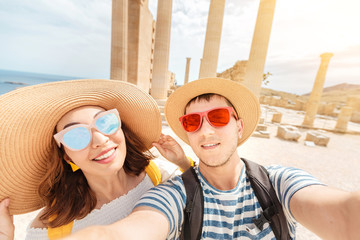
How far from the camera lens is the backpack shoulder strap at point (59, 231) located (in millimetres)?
1146

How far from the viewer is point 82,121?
1.22 m

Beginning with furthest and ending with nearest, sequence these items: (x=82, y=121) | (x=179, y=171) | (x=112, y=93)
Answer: (x=179, y=171), (x=112, y=93), (x=82, y=121)

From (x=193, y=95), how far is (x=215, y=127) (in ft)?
1.55

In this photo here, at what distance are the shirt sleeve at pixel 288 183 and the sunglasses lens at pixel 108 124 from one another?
151 centimetres

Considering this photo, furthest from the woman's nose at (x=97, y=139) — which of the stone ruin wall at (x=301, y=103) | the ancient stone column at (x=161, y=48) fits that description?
the stone ruin wall at (x=301, y=103)

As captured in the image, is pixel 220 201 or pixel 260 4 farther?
pixel 260 4

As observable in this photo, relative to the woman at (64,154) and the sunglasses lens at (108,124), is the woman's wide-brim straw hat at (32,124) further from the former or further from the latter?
the sunglasses lens at (108,124)

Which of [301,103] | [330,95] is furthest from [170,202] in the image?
[330,95]

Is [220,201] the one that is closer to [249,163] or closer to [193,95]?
[249,163]

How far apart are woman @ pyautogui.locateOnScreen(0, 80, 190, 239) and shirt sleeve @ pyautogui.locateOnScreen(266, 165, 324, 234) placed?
1.26 meters

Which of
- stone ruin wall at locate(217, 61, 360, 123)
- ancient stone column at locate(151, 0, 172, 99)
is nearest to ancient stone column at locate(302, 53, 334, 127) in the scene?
stone ruin wall at locate(217, 61, 360, 123)

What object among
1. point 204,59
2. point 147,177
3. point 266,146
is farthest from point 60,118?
point 204,59

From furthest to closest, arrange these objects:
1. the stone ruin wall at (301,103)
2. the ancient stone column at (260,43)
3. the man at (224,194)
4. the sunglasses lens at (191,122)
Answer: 1. the stone ruin wall at (301,103)
2. the ancient stone column at (260,43)
3. the sunglasses lens at (191,122)
4. the man at (224,194)

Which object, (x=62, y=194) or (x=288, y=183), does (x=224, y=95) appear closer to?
(x=288, y=183)
